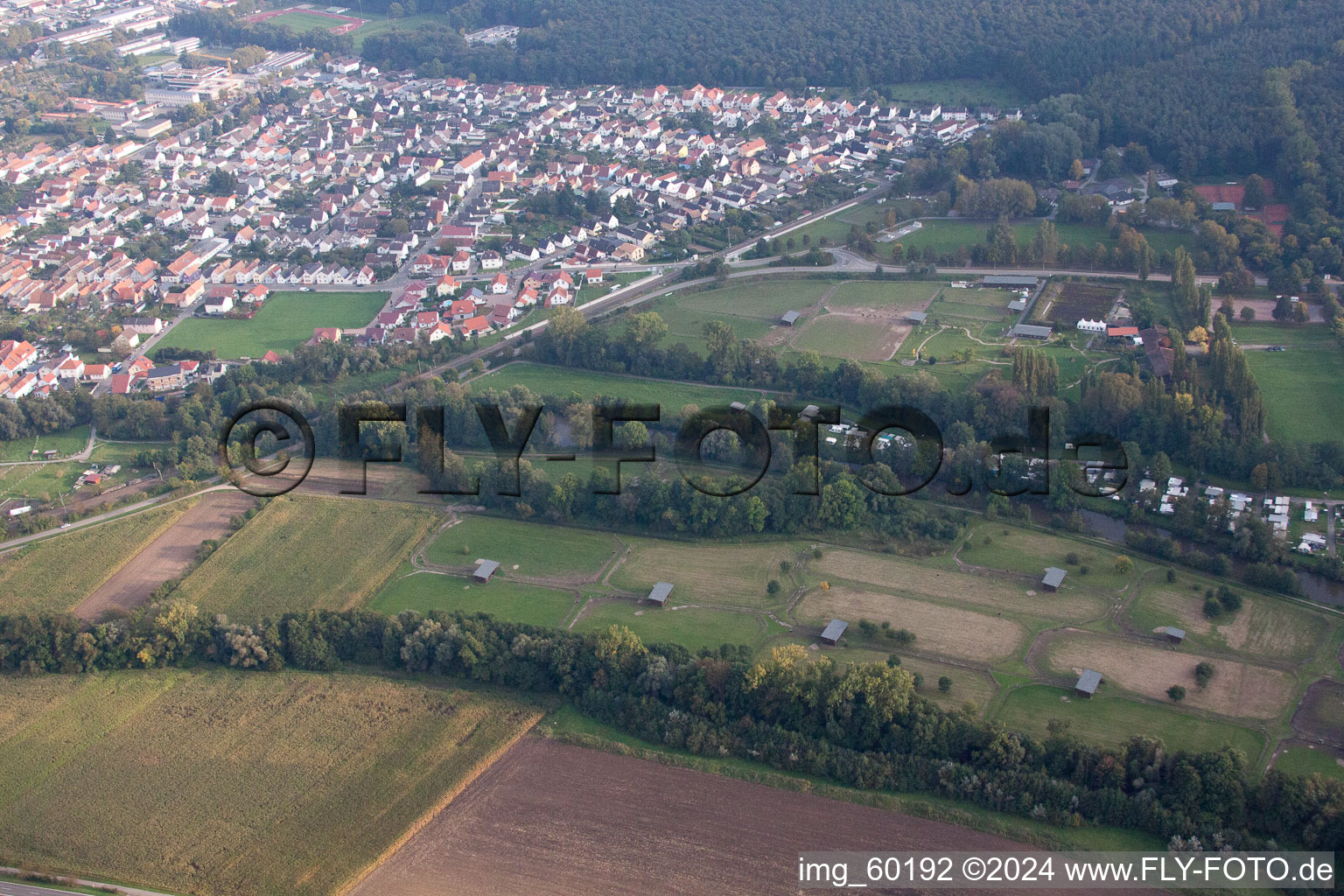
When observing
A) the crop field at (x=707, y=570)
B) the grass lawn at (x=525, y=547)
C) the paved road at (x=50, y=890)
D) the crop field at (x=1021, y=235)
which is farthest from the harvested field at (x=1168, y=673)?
the crop field at (x=1021, y=235)

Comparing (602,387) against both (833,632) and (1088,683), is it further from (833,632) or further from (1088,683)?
(1088,683)

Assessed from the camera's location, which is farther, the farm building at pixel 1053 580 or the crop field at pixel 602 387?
the crop field at pixel 602 387

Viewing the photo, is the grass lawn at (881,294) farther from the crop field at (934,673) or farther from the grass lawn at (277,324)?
the crop field at (934,673)

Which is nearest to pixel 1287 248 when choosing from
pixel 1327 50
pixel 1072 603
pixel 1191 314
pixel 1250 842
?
pixel 1191 314

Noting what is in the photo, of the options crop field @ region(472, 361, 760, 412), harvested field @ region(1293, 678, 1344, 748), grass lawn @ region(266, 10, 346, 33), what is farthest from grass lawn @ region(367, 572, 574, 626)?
grass lawn @ region(266, 10, 346, 33)

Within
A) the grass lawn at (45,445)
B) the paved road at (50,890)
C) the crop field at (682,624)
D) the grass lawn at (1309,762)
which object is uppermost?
the grass lawn at (45,445)

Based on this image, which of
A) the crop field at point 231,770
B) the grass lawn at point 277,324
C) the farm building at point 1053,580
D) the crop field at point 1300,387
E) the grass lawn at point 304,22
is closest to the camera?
the crop field at point 231,770

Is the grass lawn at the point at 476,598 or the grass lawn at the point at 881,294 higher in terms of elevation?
the grass lawn at the point at 881,294
